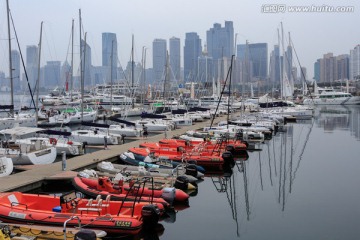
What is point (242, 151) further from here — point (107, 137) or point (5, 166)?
point (5, 166)

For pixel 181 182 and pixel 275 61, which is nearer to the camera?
pixel 181 182

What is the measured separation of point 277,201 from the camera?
58.7 feet

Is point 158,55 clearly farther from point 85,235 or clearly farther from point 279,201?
point 85,235

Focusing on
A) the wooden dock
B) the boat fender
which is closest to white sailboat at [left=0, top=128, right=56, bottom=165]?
the wooden dock

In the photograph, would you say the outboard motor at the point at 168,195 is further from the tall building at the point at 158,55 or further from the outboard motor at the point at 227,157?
the tall building at the point at 158,55

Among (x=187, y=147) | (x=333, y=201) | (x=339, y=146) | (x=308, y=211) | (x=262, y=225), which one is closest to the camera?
(x=262, y=225)

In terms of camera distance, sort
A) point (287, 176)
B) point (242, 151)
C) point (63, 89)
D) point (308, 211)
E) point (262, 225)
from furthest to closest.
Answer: point (63, 89) < point (242, 151) < point (287, 176) < point (308, 211) < point (262, 225)

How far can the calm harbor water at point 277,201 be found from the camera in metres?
14.1

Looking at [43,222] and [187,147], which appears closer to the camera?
[43,222]

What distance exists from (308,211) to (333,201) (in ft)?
6.49

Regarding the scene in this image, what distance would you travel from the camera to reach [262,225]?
14.9 meters

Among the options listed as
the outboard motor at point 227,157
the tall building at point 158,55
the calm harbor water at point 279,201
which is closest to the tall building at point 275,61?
the tall building at point 158,55

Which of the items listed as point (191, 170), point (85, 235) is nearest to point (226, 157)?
point (191, 170)

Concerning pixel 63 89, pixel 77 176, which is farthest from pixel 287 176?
pixel 63 89
